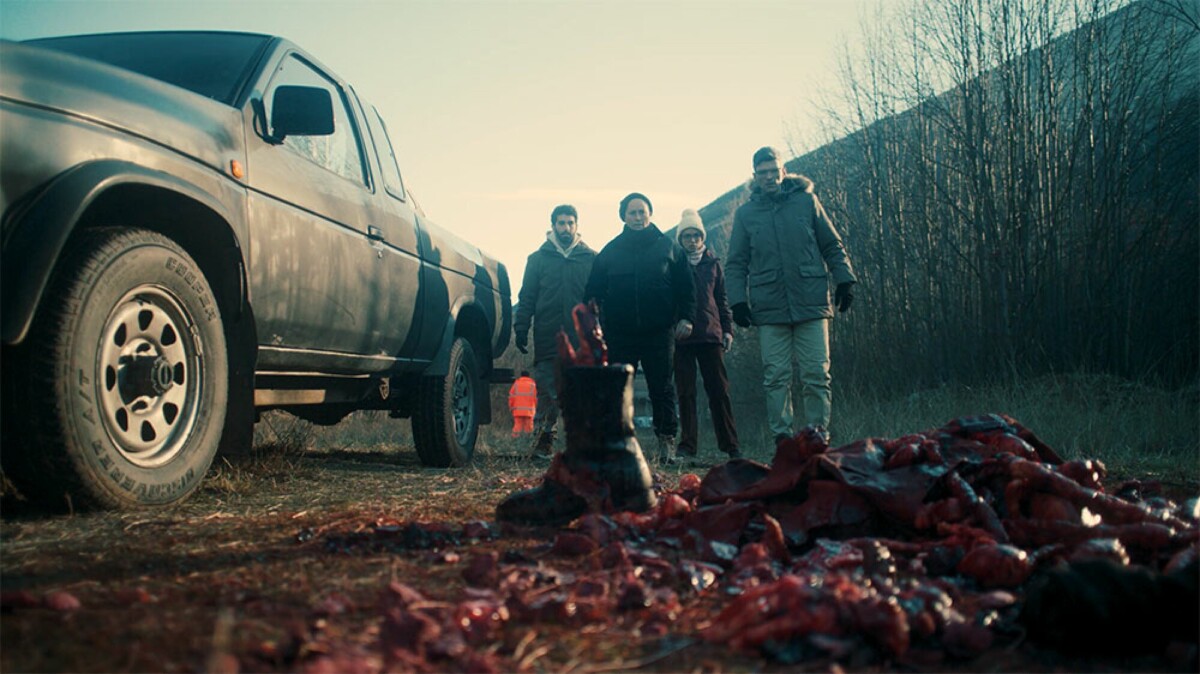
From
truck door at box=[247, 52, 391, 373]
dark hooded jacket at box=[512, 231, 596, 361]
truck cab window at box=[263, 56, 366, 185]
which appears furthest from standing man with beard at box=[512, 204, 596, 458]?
truck cab window at box=[263, 56, 366, 185]

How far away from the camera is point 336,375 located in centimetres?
490

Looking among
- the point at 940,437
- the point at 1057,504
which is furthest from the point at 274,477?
the point at 1057,504

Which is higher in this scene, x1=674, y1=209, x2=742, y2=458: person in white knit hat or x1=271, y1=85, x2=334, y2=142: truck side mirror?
x1=271, y1=85, x2=334, y2=142: truck side mirror

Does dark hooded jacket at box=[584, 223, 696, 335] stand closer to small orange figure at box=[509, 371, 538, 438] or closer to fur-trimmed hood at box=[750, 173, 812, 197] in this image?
fur-trimmed hood at box=[750, 173, 812, 197]

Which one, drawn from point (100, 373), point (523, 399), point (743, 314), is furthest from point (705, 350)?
point (523, 399)

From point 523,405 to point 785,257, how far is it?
31.7ft

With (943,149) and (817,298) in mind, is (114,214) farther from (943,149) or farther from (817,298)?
(943,149)

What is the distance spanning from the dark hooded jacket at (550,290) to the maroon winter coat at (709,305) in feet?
3.52

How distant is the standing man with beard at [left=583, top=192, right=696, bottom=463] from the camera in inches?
280

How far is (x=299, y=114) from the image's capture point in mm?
4121

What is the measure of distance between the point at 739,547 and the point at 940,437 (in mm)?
1152

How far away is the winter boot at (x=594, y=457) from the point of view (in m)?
3.28

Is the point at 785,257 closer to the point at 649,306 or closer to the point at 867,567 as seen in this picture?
the point at 649,306

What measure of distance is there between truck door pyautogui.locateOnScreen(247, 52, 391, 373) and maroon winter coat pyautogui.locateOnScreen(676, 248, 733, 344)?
10.5 feet
